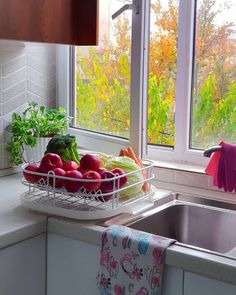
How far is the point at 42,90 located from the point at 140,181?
0.82 metres

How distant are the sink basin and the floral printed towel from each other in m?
0.28

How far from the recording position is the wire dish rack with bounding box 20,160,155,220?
143 cm

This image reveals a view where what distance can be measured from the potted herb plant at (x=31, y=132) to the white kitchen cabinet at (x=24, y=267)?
0.62m

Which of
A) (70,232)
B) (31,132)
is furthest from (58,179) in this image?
(31,132)

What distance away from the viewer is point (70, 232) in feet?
4.60

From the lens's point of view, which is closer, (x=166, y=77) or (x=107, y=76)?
(x=166, y=77)

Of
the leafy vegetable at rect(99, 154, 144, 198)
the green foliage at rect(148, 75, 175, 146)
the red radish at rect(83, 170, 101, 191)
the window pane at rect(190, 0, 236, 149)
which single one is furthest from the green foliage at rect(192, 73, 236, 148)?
the red radish at rect(83, 170, 101, 191)

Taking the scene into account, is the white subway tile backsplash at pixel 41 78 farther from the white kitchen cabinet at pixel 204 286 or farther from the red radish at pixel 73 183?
the white kitchen cabinet at pixel 204 286

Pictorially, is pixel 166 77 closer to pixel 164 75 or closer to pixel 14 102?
pixel 164 75

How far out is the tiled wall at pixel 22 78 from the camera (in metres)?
1.97

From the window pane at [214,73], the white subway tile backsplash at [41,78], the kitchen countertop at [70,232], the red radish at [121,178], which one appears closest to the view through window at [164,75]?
the window pane at [214,73]

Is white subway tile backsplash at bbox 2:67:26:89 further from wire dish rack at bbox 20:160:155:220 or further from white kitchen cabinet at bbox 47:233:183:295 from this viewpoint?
white kitchen cabinet at bbox 47:233:183:295

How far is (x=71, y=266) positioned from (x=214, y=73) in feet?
2.99

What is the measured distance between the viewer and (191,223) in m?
1.71
